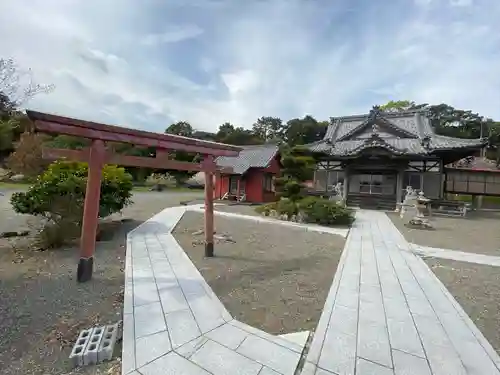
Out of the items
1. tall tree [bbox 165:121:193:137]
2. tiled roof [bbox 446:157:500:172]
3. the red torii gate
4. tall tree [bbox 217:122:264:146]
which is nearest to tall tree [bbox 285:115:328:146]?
tall tree [bbox 217:122:264:146]

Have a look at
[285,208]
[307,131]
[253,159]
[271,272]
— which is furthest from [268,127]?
[271,272]

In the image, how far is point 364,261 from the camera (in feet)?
18.1

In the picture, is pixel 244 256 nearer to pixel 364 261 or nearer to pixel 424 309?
pixel 364 261

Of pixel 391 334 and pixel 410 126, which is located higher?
pixel 410 126

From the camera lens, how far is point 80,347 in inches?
94.7

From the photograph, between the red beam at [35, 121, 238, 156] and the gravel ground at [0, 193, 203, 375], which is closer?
the gravel ground at [0, 193, 203, 375]

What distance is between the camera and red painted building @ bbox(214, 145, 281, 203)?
18.8 meters

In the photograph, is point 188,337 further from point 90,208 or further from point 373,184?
point 373,184

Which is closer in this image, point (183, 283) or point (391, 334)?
point (391, 334)

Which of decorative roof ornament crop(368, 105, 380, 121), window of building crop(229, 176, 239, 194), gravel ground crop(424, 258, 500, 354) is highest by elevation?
decorative roof ornament crop(368, 105, 380, 121)

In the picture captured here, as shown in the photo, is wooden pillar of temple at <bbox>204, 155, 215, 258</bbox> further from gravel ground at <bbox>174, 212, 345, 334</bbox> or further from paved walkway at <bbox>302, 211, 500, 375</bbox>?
paved walkway at <bbox>302, 211, 500, 375</bbox>

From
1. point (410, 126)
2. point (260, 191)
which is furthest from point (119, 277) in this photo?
point (410, 126)

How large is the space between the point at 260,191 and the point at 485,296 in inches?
596

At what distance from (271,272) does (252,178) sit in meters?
14.5
